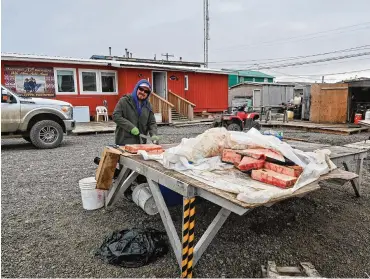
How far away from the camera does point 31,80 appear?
44.0 ft

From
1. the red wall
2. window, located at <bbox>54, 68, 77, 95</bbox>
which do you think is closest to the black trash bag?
the red wall

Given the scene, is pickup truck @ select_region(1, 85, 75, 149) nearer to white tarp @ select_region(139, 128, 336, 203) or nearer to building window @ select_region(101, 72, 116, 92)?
white tarp @ select_region(139, 128, 336, 203)

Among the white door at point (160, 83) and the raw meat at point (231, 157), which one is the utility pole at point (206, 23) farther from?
the raw meat at point (231, 157)

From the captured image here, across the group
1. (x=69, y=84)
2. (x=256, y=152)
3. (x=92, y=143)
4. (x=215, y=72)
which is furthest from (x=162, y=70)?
(x=256, y=152)

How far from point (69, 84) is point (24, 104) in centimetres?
672

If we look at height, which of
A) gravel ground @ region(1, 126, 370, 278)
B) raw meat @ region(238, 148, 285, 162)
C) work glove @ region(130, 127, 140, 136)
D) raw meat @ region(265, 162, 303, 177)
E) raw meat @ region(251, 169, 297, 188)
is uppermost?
work glove @ region(130, 127, 140, 136)

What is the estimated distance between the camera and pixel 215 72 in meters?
19.1

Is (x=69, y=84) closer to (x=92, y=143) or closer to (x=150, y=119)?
(x=92, y=143)

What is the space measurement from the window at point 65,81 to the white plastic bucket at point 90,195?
11652 millimetres

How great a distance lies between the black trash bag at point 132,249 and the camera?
8.71 ft

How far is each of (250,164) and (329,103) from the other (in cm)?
1520

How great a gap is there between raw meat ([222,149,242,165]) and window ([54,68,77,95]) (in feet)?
42.9

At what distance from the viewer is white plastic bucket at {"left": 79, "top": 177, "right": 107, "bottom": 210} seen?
3836 mm

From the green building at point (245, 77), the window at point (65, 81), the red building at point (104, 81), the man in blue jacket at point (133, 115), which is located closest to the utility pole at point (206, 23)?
the green building at point (245, 77)
